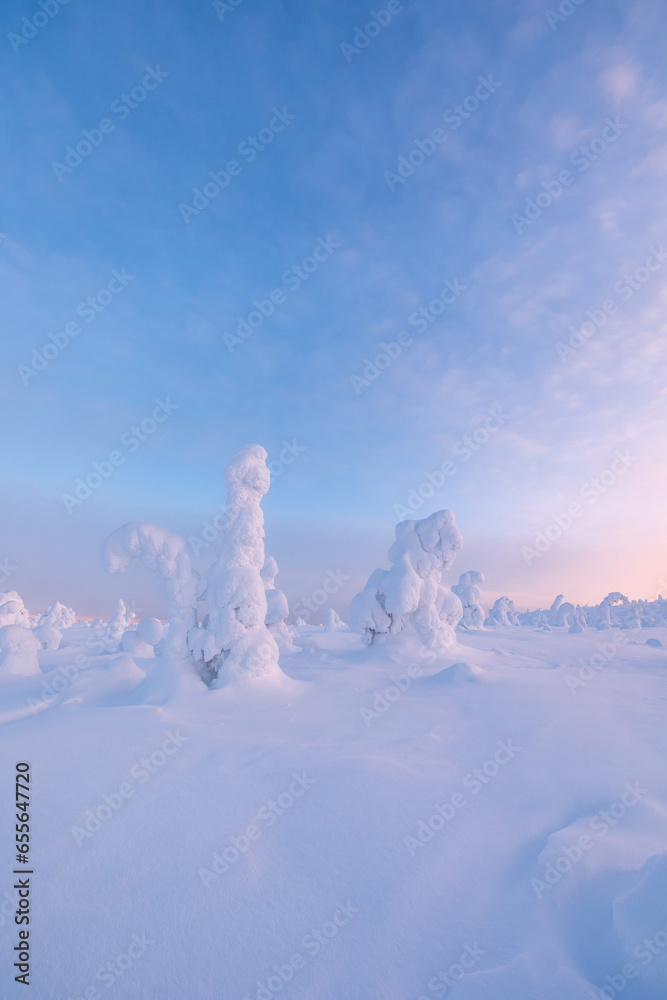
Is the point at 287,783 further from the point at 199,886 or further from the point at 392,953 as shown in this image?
the point at 392,953

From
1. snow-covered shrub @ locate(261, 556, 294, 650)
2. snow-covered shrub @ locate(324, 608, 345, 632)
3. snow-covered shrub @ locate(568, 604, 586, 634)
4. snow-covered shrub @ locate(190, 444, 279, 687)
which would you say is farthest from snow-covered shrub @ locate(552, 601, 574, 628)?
snow-covered shrub @ locate(190, 444, 279, 687)

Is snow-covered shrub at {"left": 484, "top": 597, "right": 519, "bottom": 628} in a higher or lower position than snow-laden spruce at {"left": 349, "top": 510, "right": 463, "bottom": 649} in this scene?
lower

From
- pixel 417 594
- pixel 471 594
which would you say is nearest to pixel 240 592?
pixel 417 594

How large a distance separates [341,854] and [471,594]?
31.1 m

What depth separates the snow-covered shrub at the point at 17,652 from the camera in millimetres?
12955

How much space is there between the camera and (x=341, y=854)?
435cm

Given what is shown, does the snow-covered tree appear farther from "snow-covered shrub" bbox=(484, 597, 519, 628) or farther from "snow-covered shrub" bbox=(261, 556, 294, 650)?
"snow-covered shrub" bbox=(484, 597, 519, 628)

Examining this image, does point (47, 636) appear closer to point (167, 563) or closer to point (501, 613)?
point (167, 563)

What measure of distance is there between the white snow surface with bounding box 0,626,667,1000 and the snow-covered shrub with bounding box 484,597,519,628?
40.1m

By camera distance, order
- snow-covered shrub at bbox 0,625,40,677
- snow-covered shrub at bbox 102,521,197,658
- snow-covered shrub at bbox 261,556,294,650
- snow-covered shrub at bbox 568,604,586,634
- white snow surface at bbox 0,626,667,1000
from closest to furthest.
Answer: white snow surface at bbox 0,626,667,1000
snow-covered shrub at bbox 102,521,197,658
snow-covered shrub at bbox 0,625,40,677
snow-covered shrub at bbox 261,556,294,650
snow-covered shrub at bbox 568,604,586,634

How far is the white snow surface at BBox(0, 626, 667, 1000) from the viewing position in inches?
125

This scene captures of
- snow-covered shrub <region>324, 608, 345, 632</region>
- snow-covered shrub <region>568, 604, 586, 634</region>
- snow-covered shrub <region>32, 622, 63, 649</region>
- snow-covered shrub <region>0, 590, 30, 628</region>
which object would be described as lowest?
snow-covered shrub <region>568, 604, 586, 634</region>

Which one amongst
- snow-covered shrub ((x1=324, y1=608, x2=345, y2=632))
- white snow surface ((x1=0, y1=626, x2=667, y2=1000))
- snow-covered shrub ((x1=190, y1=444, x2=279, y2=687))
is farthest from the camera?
snow-covered shrub ((x1=324, y1=608, x2=345, y2=632))

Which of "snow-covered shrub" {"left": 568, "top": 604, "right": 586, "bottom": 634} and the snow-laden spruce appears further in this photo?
"snow-covered shrub" {"left": 568, "top": 604, "right": 586, "bottom": 634}
